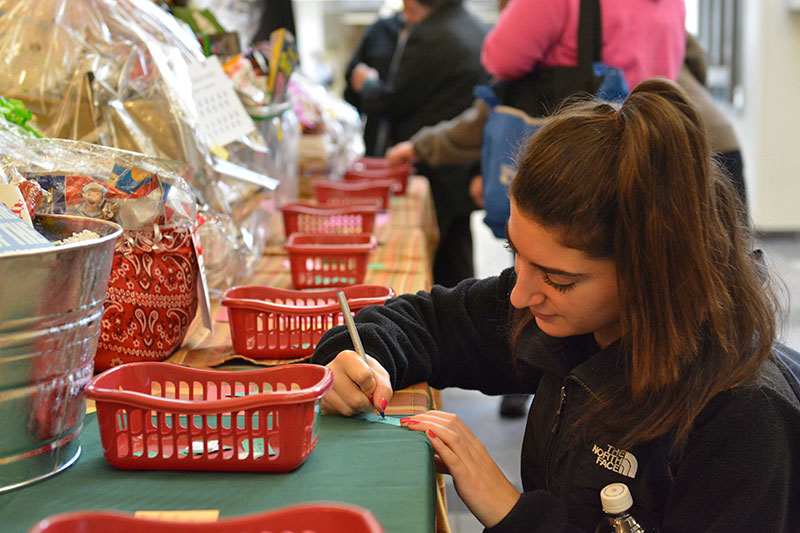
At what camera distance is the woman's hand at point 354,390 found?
95cm

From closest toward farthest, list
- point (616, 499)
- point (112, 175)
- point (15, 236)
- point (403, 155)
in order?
point (15, 236)
point (616, 499)
point (112, 175)
point (403, 155)

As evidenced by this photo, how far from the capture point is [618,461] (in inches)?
35.8

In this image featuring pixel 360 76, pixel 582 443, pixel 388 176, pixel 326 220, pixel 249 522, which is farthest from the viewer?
pixel 360 76

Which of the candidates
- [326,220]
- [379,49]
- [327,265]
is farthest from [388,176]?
[379,49]

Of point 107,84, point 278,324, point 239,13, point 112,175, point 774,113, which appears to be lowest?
point 774,113

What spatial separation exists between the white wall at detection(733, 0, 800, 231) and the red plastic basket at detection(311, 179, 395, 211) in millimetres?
3676

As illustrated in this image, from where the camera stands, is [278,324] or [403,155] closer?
[278,324]

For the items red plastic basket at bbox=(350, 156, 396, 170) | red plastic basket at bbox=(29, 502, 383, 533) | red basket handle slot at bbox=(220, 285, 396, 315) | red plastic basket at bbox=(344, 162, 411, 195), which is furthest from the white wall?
red plastic basket at bbox=(29, 502, 383, 533)

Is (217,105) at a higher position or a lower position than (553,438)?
higher

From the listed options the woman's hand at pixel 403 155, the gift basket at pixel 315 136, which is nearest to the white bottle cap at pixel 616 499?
the gift basket at pixel 315 136

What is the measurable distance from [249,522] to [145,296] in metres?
0.60

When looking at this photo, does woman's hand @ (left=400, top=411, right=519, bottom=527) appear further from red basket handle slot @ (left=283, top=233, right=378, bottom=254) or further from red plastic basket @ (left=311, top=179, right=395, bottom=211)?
red plastic basket @ (left=311, top=179, right=395, bottom=211)

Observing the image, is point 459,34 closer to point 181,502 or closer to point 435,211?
point 435,211

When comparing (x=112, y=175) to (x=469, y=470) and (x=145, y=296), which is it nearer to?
(x=145, y=296)
